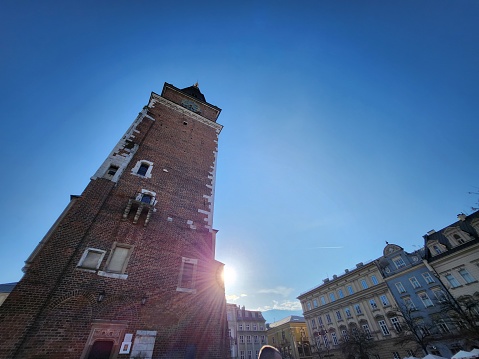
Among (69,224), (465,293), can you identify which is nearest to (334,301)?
(465,293)

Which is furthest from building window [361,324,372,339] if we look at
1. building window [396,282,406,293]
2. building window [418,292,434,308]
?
building window [418,292,434,308]

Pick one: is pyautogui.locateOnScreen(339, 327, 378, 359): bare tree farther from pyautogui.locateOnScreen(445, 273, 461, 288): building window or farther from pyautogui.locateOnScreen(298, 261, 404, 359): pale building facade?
pyautogui.locateOnScreen(445, 273, 461, 288): building window

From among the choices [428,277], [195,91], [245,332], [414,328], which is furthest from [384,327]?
[195,91]

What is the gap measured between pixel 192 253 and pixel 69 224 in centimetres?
593

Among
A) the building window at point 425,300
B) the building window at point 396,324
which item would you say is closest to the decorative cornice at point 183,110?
the building window at point 425,300

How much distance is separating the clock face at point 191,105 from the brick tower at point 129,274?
270 inches

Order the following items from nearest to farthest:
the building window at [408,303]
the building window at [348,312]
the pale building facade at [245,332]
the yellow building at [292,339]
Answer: the building window at [408,303]
the building window at [348,312]
the yellow building at [292,339]
the pale building facade at [245,332]

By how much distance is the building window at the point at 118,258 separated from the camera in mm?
9672

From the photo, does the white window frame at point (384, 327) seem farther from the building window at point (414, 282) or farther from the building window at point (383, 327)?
the building window at point (414, 282)

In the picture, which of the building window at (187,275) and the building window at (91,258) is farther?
the building window at (187,275)

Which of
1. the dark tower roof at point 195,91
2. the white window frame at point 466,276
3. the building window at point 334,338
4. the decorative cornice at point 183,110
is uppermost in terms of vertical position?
the dark tower roof at point 195,91

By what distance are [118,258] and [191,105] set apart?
1640 centimetres

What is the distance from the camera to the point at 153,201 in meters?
12.6

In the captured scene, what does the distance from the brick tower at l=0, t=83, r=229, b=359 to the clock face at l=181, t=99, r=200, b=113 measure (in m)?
6.85
